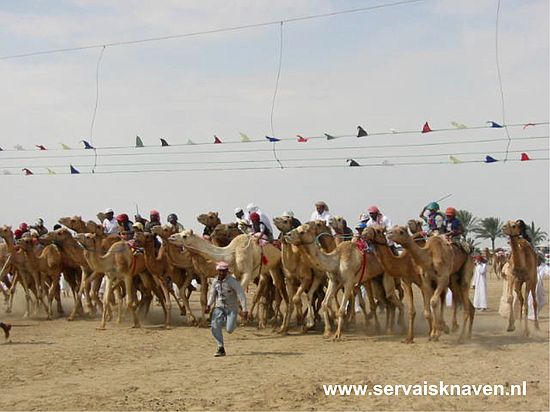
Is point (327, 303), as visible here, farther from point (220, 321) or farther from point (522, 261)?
point (522, 261)

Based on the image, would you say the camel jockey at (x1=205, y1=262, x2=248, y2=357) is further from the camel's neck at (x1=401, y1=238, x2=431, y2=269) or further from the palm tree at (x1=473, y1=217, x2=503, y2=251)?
the palm tree at (x1=473, y1=217, x2=503, y2=251)

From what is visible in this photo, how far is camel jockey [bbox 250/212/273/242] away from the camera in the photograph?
17625 mm

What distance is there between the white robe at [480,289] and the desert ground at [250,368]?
25.4 feet

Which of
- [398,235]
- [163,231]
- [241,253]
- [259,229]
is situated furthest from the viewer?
[163,231]

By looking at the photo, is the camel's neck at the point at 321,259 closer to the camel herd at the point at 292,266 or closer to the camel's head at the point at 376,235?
the camel herd at the point at 292,266

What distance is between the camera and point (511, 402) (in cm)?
1002

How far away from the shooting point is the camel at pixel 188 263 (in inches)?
711

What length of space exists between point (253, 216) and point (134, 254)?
3.05m

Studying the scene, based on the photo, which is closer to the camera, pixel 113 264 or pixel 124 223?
pixel 113 264

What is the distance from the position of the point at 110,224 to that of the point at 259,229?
4.88m

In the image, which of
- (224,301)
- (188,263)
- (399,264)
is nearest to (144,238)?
(188,263)

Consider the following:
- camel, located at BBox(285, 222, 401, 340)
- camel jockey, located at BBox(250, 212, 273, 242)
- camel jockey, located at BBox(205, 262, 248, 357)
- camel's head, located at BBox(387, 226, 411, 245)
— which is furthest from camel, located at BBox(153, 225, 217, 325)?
camel's head, located at BBox(387, 226, 411, 245)

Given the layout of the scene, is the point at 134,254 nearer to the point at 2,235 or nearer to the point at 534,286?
the point at 2,235

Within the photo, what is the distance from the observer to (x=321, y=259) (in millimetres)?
16047
